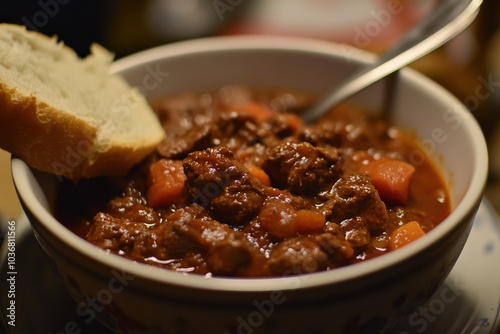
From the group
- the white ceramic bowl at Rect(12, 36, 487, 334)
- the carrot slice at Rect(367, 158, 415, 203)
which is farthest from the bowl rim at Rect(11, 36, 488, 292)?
the carrot slice at Rect(367, 158, 415, 203)

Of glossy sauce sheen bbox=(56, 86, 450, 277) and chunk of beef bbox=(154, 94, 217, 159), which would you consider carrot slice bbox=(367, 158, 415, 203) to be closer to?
glossy sauce sheen bbox=(56, 86, 450, 277)

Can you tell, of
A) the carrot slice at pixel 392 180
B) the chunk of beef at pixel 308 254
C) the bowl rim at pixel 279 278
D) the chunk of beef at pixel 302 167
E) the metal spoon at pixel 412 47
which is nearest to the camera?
the bowl rim at pixel 279 278

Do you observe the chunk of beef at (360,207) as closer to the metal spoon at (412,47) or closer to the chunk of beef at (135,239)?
the chunk of beef at (135,239)

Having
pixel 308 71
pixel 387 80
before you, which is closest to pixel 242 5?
pixel 308 71

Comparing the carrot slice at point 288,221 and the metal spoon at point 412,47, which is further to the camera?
the metal spoon at point 412,47

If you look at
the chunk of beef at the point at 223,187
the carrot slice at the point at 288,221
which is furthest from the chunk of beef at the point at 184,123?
the carrot slice at the point at 288,221

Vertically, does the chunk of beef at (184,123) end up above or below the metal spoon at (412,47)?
below

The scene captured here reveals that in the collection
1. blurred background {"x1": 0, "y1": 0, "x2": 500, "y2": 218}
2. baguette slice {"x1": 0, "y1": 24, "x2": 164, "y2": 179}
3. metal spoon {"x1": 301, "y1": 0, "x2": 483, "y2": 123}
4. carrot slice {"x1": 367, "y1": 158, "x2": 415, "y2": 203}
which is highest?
metal spoon {"x1": 301, "y1": 0, "x2": 483, "y2": 123}
